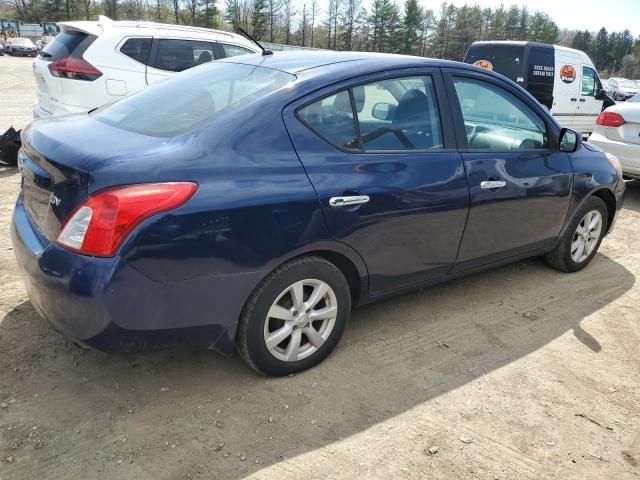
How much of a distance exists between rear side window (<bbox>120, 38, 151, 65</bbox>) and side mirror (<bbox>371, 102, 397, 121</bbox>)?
478cm

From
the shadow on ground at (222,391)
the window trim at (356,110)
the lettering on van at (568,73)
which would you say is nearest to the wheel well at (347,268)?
the shadow on ground at (222,391)

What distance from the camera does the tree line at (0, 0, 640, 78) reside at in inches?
2795

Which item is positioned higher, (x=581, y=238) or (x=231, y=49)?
(x=231, y=49)

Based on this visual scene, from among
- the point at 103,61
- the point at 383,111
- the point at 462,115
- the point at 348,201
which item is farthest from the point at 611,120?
the point at 103,61

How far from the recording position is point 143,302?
2240mm

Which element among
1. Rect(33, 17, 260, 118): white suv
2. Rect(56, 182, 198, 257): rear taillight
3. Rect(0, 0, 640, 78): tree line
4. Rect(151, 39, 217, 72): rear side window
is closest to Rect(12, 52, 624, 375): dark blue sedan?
Rect(56, 182, 198, 257): rear taillight

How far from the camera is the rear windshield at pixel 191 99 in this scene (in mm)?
2664

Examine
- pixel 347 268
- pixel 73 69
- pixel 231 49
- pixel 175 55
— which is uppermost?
pixel 231 49

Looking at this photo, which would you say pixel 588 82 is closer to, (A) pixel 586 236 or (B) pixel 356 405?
(A) pixel 586 236

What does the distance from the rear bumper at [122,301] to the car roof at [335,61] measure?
4.16 feet

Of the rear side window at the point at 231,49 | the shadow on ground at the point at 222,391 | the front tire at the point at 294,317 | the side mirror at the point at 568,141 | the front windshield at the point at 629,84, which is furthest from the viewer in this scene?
the front windshield at the point at 629,84

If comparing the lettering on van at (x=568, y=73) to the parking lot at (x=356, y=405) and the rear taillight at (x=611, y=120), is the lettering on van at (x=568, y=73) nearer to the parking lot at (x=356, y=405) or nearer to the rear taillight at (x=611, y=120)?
the rear taillight at (x=611, y=120)

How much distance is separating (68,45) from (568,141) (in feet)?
18.7

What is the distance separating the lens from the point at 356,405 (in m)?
2.70
